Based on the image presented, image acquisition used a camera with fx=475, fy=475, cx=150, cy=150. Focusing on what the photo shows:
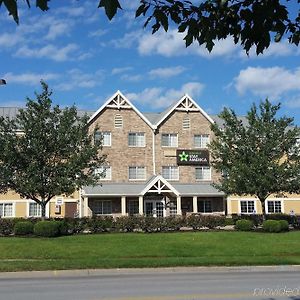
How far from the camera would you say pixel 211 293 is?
11.3 meters

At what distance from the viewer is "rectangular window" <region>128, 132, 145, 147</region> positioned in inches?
1823

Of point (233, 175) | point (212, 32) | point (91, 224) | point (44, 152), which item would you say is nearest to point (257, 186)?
point (233, 175)

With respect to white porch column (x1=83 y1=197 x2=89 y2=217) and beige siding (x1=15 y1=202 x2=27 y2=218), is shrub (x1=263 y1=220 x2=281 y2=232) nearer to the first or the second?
white porch column (x1=83 y1=197 x2=89 y2=217)

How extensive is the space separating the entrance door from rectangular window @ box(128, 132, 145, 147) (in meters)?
5.71

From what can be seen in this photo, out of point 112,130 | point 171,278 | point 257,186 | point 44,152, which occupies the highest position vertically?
point 112,130

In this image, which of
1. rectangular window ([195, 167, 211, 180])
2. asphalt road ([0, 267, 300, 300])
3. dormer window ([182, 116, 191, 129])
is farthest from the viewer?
dormer window ([182, 116, 191, 129])

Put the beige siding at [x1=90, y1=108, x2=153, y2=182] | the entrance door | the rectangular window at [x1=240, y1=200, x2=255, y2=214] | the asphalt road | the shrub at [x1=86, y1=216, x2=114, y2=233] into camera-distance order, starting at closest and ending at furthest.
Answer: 1. the asphalt road
2. the shrub at [x1=86, y1=216, x2=114, y2=233]
3. the entrance door
4. the beige siding at [x1=90, y1=108, x2=153, y2=182]
5. the rectangular window at [x1=240, y1=200, x2=255, y2=214]

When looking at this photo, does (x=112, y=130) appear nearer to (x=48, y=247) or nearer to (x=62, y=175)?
(x=62, y=175)

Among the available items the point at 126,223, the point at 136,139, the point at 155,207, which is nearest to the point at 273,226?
the point at 126,223

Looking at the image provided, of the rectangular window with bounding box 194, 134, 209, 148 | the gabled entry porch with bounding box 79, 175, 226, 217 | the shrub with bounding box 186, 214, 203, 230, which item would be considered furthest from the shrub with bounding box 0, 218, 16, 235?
the rectangular window with bounding box 194, 134, 209, 148

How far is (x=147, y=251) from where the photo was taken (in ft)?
74.8

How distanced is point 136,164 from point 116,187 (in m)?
3.41

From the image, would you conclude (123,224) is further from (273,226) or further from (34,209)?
(34,209)

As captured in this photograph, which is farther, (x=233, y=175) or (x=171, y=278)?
(x=233, y=175)
